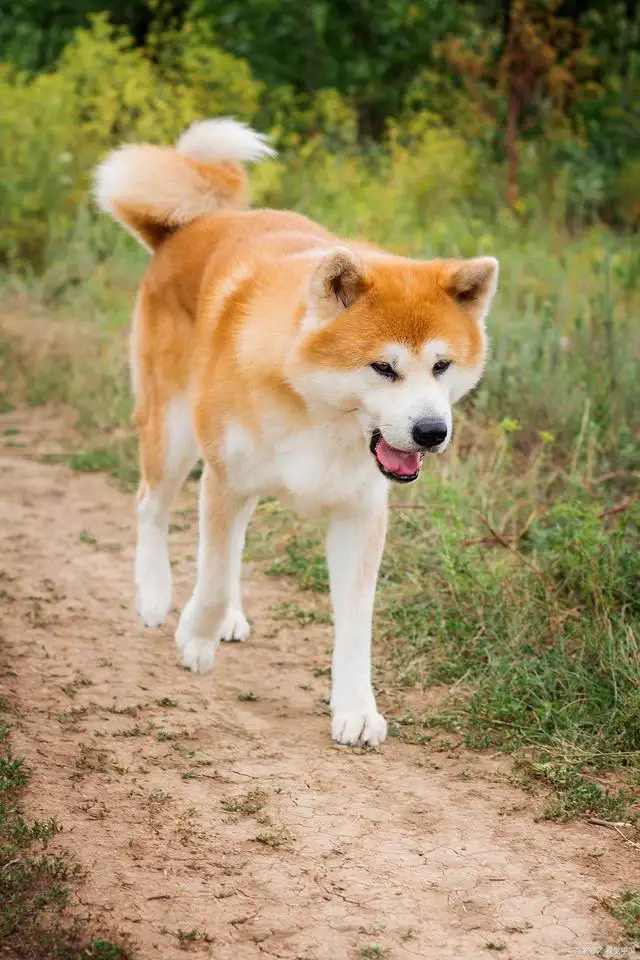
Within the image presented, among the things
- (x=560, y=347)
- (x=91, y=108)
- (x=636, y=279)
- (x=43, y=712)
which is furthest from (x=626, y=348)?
(x=91, y=108)

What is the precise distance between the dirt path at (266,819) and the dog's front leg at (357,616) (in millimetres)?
89

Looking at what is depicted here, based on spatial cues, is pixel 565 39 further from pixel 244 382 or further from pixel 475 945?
pixel 475 945

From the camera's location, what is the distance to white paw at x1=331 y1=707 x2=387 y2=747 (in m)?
3.29

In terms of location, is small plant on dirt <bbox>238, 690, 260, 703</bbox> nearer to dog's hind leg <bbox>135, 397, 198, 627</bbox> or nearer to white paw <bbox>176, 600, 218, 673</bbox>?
white paw <bbox>176, 600, 218, 673</bbox>

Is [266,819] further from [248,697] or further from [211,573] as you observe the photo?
[211,573]

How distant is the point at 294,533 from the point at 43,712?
1737mm

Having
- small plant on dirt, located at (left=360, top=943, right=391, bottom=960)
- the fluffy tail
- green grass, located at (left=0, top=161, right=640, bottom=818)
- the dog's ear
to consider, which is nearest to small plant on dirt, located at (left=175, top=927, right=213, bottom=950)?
small plant on dirt, located at (left=360, top=943, right=391, bottom=960)


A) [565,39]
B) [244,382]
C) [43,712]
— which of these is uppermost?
[565,39]

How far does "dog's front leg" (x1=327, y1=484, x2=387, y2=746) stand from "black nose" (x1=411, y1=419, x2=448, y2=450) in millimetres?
451

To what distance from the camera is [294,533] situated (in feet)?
15.8

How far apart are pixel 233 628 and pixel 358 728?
0.87 m

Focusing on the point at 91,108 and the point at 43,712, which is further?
the point at 91,108

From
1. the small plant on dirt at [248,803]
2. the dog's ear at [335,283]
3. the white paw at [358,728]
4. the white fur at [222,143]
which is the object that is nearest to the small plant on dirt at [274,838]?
the small plant on dirt at [248,803]

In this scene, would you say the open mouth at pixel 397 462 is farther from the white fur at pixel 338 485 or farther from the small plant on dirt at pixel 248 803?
the small plant on dirt at pixel 248 803
